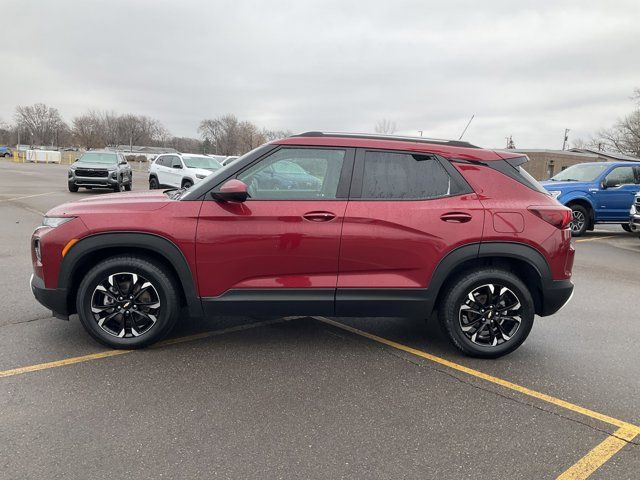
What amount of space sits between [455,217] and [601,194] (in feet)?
32.5

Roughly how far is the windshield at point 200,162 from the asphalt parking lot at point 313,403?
14.3 meters

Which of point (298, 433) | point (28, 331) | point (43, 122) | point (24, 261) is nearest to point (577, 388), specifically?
point (298, 433)

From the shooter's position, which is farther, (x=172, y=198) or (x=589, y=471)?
(x=172, y=198)

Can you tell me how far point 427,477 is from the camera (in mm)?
2461

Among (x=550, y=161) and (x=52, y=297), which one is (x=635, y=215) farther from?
(x=550, y=161)

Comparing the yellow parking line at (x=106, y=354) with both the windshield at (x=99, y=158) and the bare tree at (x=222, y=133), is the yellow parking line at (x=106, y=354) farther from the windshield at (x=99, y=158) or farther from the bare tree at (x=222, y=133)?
the bare tree at (x=222, y=133)

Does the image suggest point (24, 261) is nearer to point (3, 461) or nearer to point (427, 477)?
point (3, 461)

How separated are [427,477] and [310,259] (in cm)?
177

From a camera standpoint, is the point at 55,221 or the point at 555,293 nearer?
the point at 55,221

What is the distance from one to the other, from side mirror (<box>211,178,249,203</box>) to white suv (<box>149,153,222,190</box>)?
1430cm

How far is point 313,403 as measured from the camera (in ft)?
10.4

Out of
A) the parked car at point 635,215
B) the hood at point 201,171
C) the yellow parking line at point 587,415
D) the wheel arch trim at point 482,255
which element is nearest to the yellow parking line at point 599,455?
the yellow parking line at point 587,415

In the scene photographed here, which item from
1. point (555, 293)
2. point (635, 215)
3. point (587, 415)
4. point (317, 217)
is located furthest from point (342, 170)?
point (635, 215)

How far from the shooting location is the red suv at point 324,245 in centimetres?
366
